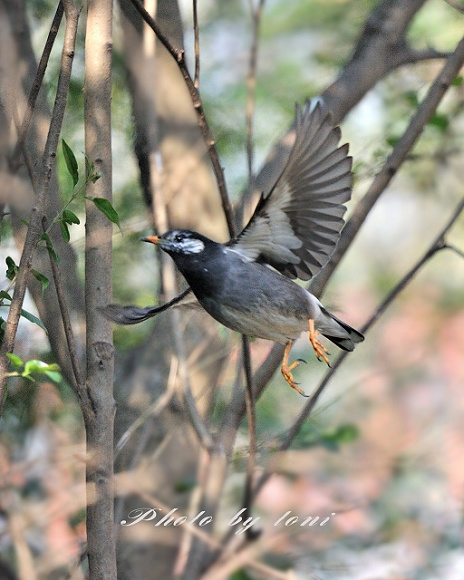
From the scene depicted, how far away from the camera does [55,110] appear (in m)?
1.53

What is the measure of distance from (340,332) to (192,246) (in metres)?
0.67

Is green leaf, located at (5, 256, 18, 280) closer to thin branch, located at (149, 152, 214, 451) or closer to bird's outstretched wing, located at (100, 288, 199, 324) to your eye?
bird's outstretched wing, located at (100, 288, 199, 324)

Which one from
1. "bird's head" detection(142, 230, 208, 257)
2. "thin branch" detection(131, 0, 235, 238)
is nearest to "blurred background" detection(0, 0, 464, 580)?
"bird's head" detection(142, 230, 208, 257)

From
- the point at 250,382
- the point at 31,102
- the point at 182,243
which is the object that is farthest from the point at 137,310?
the point at 31,102

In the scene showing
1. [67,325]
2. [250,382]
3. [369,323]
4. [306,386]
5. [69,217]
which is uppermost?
[69,217]

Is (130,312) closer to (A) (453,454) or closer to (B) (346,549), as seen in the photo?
(B) (346,549)

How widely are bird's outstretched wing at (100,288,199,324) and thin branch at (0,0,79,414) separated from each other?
197 millimetres

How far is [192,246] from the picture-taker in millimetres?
2199

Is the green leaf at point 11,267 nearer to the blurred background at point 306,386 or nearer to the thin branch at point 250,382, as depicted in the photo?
the thin branch at point 250,382

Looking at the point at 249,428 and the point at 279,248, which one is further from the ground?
the point at 279,248

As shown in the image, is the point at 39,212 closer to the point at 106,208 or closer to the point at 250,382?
the point at 106,208

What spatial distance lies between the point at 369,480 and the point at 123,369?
1.64 metres

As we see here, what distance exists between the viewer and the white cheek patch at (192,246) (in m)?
2.20

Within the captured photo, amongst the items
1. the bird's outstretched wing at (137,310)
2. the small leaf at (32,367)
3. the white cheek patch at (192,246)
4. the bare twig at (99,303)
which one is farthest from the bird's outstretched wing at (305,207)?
the small leaf at (32,367)
